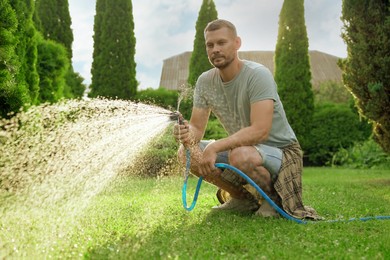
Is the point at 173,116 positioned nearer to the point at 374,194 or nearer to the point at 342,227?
the point at 342,227

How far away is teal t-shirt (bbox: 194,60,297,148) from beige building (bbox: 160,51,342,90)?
2238 centimetres

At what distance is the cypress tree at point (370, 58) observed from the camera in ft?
25.1

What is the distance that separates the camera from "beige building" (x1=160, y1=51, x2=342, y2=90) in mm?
27609

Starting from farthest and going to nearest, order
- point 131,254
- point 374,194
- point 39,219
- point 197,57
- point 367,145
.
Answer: point 197,57
point 367,145
point 374,194
point 39,219
point 131,254

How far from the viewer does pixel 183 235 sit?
350 cm

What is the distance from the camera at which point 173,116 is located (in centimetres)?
391

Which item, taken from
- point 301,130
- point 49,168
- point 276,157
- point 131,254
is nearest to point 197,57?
point 301,130

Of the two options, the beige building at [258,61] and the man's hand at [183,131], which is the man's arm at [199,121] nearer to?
the man's hand at [183,131]

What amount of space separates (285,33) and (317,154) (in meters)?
3.61

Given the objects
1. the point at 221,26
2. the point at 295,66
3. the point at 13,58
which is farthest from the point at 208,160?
the point at 295,66

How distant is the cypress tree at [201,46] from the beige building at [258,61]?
11.0m

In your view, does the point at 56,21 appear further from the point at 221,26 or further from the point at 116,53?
the point at 221,26

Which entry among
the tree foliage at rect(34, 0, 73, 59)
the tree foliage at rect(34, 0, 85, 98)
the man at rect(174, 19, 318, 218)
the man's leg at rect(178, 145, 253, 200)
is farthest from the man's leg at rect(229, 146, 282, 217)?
the tree foliage at rect(34, 0, 73, 59)

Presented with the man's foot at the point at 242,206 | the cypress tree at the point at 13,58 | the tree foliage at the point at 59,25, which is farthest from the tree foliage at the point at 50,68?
the tree foliage at the point at 59,25
